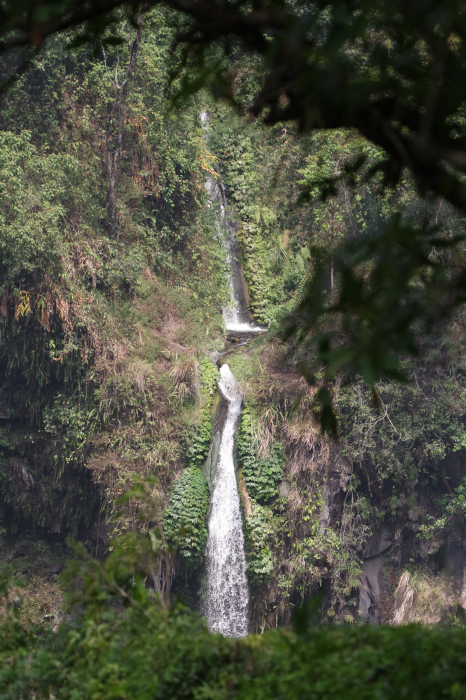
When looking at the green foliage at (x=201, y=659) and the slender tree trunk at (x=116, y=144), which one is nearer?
the green foliage at (x=201, y=659)

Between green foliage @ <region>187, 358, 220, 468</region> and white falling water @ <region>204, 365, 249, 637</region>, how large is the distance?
430mm

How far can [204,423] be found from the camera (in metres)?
10.9

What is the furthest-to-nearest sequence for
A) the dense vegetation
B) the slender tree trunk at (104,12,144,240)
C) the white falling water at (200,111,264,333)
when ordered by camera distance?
the white falling water at (200,111,264,333), the slender tree trunk at (104,12,144,240), the dense vegetation

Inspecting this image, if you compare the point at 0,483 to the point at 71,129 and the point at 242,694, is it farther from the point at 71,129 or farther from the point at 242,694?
the point at 242,694

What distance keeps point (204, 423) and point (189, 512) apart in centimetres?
154

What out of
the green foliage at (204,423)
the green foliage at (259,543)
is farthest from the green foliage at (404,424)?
the green foliage at (204,423)

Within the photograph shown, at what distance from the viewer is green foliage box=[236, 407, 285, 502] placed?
10500mm

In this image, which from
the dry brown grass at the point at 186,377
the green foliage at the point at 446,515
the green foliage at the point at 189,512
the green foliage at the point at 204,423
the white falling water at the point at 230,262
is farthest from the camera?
the white falling water at the point at 230,262

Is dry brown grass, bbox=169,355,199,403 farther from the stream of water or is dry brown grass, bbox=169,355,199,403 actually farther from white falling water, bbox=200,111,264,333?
white falling water, bbox=200,111,264,333

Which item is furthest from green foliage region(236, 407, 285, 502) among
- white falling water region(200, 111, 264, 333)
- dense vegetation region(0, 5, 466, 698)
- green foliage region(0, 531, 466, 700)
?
green foliage region(0, 531, 466, 700)

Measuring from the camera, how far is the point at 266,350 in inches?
468

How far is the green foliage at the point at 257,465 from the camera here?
1050 centimetres

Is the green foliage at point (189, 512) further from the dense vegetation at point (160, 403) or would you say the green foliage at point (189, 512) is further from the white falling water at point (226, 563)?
the white falling water at point (226, 563)

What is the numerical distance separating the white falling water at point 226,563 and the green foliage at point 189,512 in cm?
25
